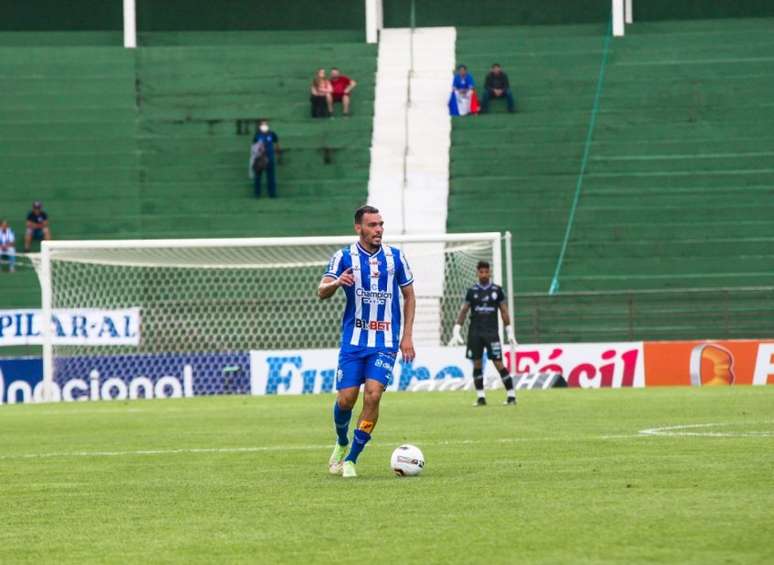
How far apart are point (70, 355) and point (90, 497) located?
20476mm

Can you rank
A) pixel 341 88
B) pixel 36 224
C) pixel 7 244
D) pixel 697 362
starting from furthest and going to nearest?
pixel 341 88 < pixel 36 224 < pixel 7 244 < pixel 697 362

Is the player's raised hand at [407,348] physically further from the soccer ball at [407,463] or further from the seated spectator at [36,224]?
the seated spectator at [36,224]

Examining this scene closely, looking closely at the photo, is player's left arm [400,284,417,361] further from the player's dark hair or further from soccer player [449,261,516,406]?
soccer player [449,261,516,406]

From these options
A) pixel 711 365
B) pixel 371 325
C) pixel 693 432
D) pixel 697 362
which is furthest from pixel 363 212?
pixel 711 365

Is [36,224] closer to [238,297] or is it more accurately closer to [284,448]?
[238,297]

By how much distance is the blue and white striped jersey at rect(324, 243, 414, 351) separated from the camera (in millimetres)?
12414

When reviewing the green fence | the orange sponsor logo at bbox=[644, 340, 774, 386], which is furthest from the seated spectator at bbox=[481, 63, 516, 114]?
the orange sponsor logo at bbox=[644, 340, 774, 386]

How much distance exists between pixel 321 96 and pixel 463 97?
3991mm

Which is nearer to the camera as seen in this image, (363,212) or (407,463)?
(407,463)

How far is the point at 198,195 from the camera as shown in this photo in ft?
141

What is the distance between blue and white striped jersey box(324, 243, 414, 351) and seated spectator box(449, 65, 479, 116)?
32.5 metres

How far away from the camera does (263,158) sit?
41938 mm

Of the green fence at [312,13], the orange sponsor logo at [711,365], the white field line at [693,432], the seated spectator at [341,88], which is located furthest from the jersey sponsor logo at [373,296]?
the green fence at [312,13]

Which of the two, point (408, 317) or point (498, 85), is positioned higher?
point (498, 85)
